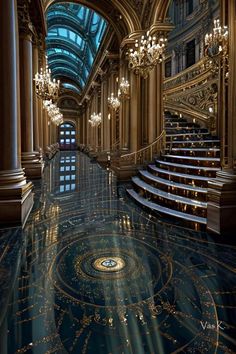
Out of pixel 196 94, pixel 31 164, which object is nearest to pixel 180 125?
pixel 196 94

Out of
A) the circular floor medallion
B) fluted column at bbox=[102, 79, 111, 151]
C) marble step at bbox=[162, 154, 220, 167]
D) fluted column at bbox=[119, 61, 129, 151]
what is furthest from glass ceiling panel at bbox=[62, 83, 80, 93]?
the circular floor medallion

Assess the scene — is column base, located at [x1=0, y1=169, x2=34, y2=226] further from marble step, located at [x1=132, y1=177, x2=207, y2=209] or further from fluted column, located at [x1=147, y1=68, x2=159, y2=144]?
fluted column, located at [x1=147, y1=68, x2=159, y2=144]

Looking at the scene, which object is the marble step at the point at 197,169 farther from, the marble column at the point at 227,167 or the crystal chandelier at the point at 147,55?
the crystal chandelier at the point at 147,55

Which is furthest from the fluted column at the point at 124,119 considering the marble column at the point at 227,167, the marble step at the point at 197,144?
the marble column at the point at 227,167

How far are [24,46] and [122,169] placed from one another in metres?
5.00

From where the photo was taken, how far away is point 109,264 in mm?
3004

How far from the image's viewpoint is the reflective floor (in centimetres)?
183

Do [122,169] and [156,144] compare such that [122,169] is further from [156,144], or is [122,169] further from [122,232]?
[122,232]

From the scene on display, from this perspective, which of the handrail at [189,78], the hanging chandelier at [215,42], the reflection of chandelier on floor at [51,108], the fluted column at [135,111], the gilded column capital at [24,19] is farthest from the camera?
the reflection of chandelier on floor at [51,108]

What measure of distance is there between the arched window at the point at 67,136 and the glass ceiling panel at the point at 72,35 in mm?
10810

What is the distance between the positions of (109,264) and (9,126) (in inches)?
122

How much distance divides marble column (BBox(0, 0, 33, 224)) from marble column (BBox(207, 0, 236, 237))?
3.23 metres

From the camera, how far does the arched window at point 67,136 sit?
151ft

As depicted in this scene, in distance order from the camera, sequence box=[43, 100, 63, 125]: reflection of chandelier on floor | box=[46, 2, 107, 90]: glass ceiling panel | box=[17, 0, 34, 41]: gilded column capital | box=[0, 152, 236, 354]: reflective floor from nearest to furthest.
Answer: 1. box=[0, 152, 236, 354]: reflective floor
2. box=[17, 0, 34, 41]: gilded column capital
3. box=[43, 100, 63, 125]: reflection of chandelier on floor
4. box=[46, 2, 107, 90]: glass ceiling panel
